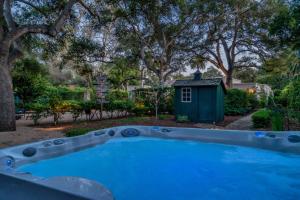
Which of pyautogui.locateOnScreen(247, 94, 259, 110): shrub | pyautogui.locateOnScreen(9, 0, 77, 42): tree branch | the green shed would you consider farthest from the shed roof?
pyautogui.locateOnScreen(247, 94, 259, 110): shrub

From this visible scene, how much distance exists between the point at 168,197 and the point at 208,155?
8.41 ft

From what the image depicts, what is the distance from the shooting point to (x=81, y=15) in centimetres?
1275

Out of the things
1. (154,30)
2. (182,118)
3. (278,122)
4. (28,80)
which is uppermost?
(154,30)

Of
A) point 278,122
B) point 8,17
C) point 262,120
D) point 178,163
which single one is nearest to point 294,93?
point 278,122

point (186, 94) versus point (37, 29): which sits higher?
Answer: point (37, 29)

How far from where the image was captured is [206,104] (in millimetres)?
11117

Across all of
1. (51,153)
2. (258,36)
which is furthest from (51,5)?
(258,36)

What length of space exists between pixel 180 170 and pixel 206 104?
645cm

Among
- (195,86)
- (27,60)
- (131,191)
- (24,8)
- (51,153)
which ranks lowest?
(131,191)

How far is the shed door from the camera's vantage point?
11.0m

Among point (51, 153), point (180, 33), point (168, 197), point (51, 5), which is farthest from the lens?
point (180, 33)

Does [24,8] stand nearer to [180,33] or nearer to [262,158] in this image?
[180,33]

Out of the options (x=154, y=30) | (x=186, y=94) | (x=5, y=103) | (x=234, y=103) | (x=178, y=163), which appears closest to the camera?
(x=178, y=163)

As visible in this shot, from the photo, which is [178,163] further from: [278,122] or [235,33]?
[235,33]
